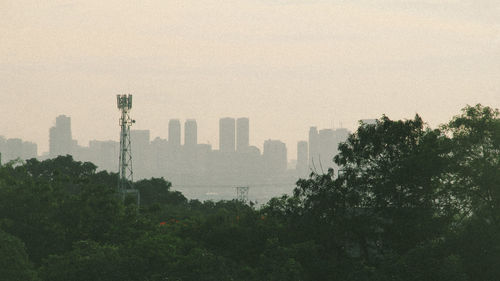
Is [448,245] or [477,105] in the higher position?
[477,105]

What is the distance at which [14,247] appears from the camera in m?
24.5

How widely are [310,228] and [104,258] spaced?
26.1 ft

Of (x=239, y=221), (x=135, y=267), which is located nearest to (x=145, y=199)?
(x=239, y=221)

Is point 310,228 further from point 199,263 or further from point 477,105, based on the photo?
point 477,105

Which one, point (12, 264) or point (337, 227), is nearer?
point (12, 264)

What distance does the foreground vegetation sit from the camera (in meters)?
25.7

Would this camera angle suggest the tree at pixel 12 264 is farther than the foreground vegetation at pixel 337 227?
No

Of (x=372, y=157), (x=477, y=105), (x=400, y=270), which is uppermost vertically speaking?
(x=477, y=105)

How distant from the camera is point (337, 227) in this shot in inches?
1132

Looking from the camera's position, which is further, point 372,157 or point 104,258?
point 372,157

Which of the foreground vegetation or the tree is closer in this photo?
the tree

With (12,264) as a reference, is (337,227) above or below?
above

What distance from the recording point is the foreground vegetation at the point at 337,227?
84.3 feet

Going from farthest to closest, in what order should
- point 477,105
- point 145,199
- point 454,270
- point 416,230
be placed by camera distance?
point 145,199 → point 477,105 → point 416,230 → point 454,270
